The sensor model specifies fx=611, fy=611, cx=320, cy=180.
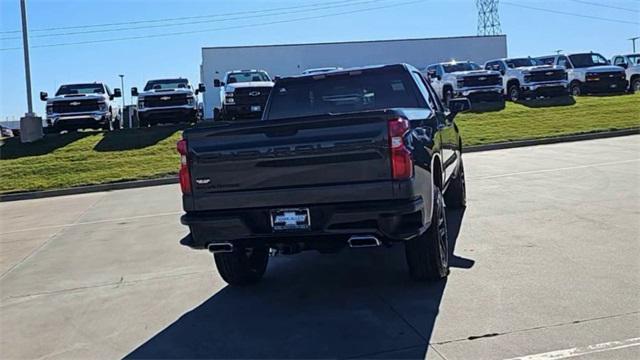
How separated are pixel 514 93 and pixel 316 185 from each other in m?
23.2

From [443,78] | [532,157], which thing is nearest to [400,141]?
[532,157]

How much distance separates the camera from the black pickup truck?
453cm

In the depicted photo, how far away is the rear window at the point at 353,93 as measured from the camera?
655 centimetres

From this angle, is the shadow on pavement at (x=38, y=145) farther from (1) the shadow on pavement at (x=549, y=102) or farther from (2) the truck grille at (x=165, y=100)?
(1) the shadow on pavement at (x=549, y=102)

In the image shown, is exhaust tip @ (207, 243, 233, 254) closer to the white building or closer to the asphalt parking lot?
the asphalt parking lot

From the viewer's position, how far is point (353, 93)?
6605 mm

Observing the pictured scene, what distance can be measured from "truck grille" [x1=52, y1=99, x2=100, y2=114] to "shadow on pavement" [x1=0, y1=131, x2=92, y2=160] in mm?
1011

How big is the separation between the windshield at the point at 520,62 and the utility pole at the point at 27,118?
19.2 metres

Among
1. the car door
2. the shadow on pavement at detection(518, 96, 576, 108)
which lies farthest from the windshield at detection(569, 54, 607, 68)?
the car door

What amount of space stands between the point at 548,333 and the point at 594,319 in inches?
17.2

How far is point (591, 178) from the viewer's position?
10.4 meters

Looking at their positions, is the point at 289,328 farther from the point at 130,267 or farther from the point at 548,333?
the point at 130,267

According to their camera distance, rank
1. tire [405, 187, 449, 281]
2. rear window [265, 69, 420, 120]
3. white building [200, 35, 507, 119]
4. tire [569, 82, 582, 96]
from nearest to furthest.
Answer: tire [405, 187, 449, 281]
rear window [265, 69, 420, 120]
tire [569, 82, 582, 96]
white building [200, 35, 507, 119]

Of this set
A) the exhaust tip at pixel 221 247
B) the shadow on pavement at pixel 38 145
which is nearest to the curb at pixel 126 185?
the shadow on pavement at pixel 38 145
